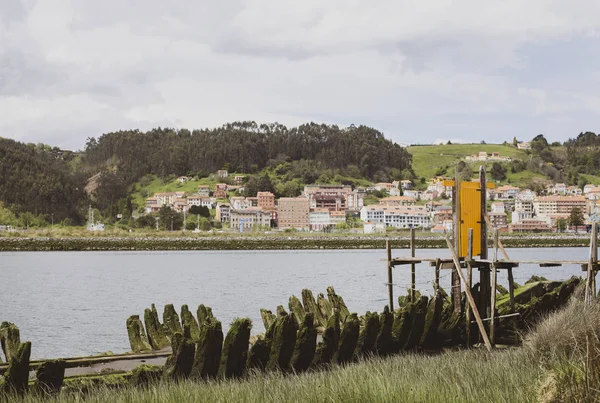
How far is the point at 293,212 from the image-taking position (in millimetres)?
179250

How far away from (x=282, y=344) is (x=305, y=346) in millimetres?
527

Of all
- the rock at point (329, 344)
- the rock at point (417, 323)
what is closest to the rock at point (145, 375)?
the rock at point (329, 344)

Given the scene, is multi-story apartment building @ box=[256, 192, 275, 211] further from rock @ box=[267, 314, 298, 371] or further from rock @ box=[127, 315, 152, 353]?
rock @ box=[267, 314, 298, 371]

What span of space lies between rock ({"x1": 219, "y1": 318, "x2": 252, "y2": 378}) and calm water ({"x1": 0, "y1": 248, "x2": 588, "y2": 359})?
1190 cm

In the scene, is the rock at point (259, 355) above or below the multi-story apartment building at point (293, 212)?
below

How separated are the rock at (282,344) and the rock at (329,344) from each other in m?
0.80

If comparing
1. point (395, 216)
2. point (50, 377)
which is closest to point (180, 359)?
point (50, 377)

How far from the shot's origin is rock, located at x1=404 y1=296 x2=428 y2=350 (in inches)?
637

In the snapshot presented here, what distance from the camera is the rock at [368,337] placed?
1462cm

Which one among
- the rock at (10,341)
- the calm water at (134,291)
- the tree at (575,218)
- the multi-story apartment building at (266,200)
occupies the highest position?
the multi-story apartment building at (266,200)

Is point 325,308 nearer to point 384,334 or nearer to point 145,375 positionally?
point 384,334

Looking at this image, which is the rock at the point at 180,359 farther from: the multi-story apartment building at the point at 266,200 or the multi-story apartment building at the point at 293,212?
the multi-story apartment building at the point at 266,200

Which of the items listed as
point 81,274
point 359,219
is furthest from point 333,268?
point 359,219

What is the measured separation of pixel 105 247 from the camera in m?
115
